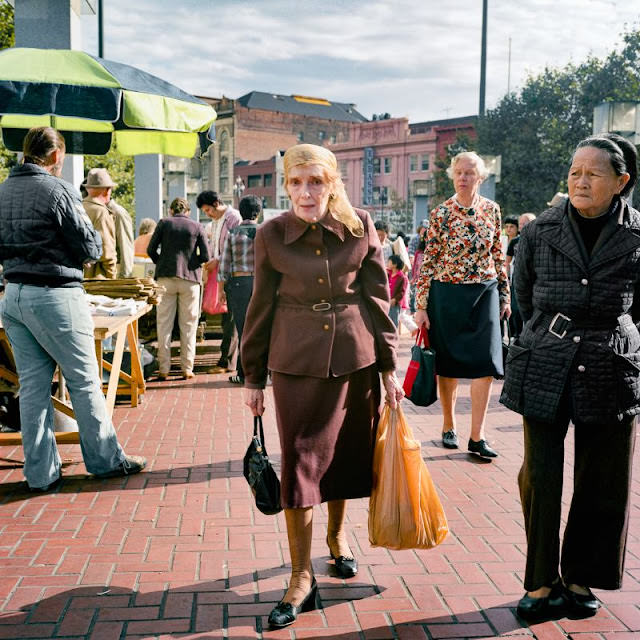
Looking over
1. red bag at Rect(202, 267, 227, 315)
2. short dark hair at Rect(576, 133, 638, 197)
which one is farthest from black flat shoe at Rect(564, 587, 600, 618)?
red bag at Rect(202, 267, 227, 315)

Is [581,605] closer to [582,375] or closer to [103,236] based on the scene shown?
[582,375]

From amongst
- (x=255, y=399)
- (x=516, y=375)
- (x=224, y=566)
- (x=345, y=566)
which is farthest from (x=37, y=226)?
(x=516, y=375)

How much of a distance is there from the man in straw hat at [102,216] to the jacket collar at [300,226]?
4703 millimetres

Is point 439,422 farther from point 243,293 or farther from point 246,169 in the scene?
point 246,169

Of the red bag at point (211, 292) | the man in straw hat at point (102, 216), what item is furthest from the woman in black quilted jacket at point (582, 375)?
the red bag at point (211, 292)

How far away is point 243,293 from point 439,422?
2644mm

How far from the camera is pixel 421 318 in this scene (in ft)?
18.6

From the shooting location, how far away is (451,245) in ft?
18.3

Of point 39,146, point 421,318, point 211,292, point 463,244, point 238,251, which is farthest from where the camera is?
point 211,292

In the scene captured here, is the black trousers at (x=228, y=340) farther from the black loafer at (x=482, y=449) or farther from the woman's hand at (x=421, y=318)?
the black loafer at (x=482, y=449)

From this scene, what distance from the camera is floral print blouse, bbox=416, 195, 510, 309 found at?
556cm

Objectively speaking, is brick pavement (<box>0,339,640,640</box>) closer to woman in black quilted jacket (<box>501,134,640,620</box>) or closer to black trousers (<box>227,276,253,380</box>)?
woman in black quilted jacket (<box>501,134,640,620</box>)

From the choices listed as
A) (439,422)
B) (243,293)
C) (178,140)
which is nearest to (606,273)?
(439,422)

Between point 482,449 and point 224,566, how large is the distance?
2566 millimetres
